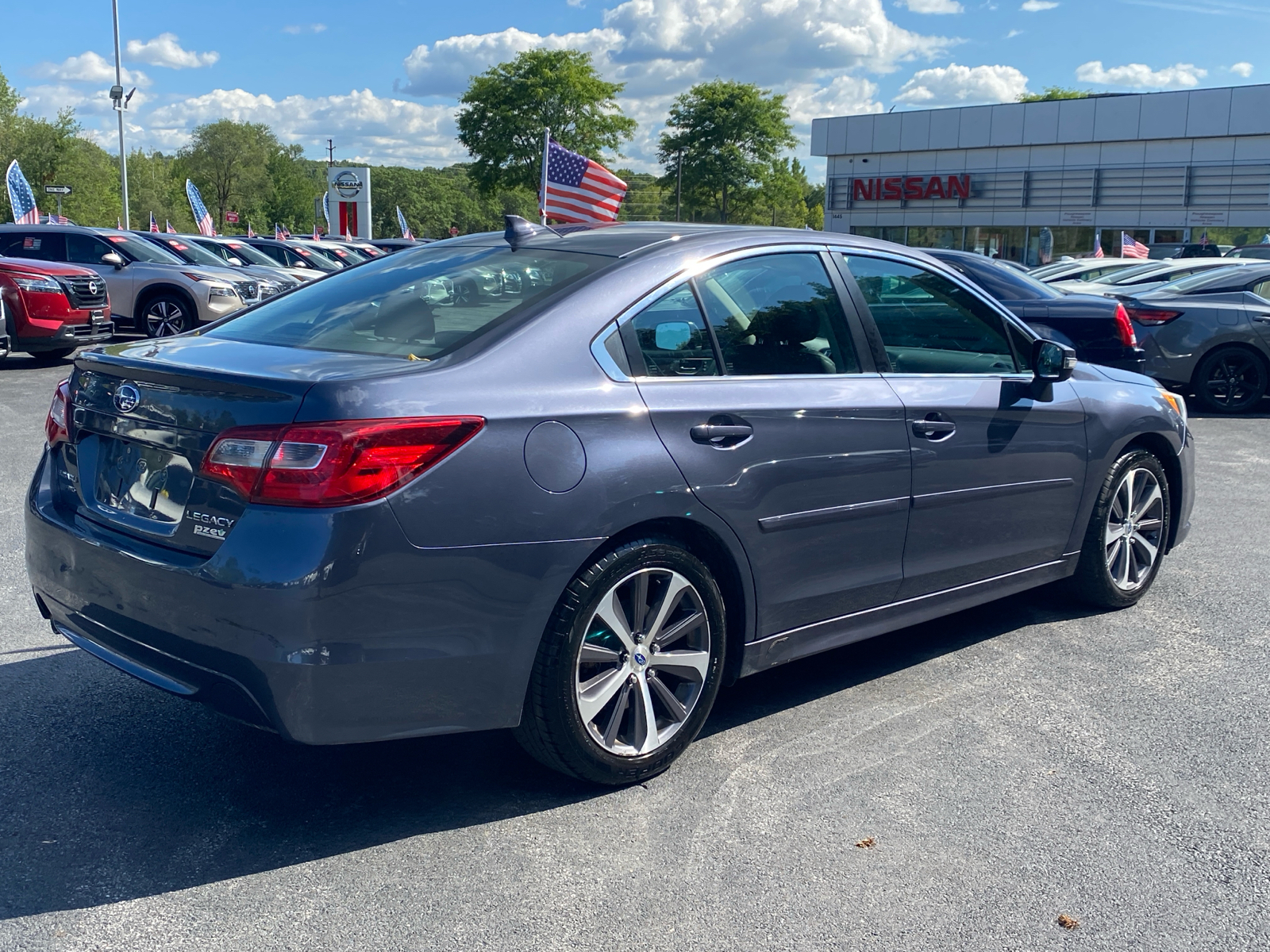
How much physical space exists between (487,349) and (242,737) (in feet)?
5.10

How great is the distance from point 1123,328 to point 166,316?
1240cm

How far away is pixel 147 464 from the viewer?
10.5 ft

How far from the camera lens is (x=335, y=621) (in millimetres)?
2877

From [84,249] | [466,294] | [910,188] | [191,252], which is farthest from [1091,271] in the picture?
[910,188]

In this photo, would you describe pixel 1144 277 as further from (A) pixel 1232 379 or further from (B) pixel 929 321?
(B) pixel 929 321

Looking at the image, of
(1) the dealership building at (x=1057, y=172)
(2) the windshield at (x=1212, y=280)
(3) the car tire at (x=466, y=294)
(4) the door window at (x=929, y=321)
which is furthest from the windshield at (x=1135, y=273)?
(1) the dealership building at (x=1057, y=172)

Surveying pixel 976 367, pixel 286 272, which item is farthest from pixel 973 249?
pixel 976 367

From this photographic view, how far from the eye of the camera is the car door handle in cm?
414

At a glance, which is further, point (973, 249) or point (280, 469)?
point (973, 249)

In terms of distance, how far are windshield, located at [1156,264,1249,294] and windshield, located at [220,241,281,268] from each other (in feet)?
53.1

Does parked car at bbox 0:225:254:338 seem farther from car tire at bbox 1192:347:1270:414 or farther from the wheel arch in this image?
the wheel arch

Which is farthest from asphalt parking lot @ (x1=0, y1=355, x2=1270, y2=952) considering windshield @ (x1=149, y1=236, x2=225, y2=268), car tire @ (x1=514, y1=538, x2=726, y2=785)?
windshield @ (x1=149, y1=236, x2=225, y2=268)

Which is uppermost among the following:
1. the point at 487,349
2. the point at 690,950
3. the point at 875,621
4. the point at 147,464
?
the point at 487,349

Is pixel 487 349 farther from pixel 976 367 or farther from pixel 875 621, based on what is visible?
pixel 976 367
